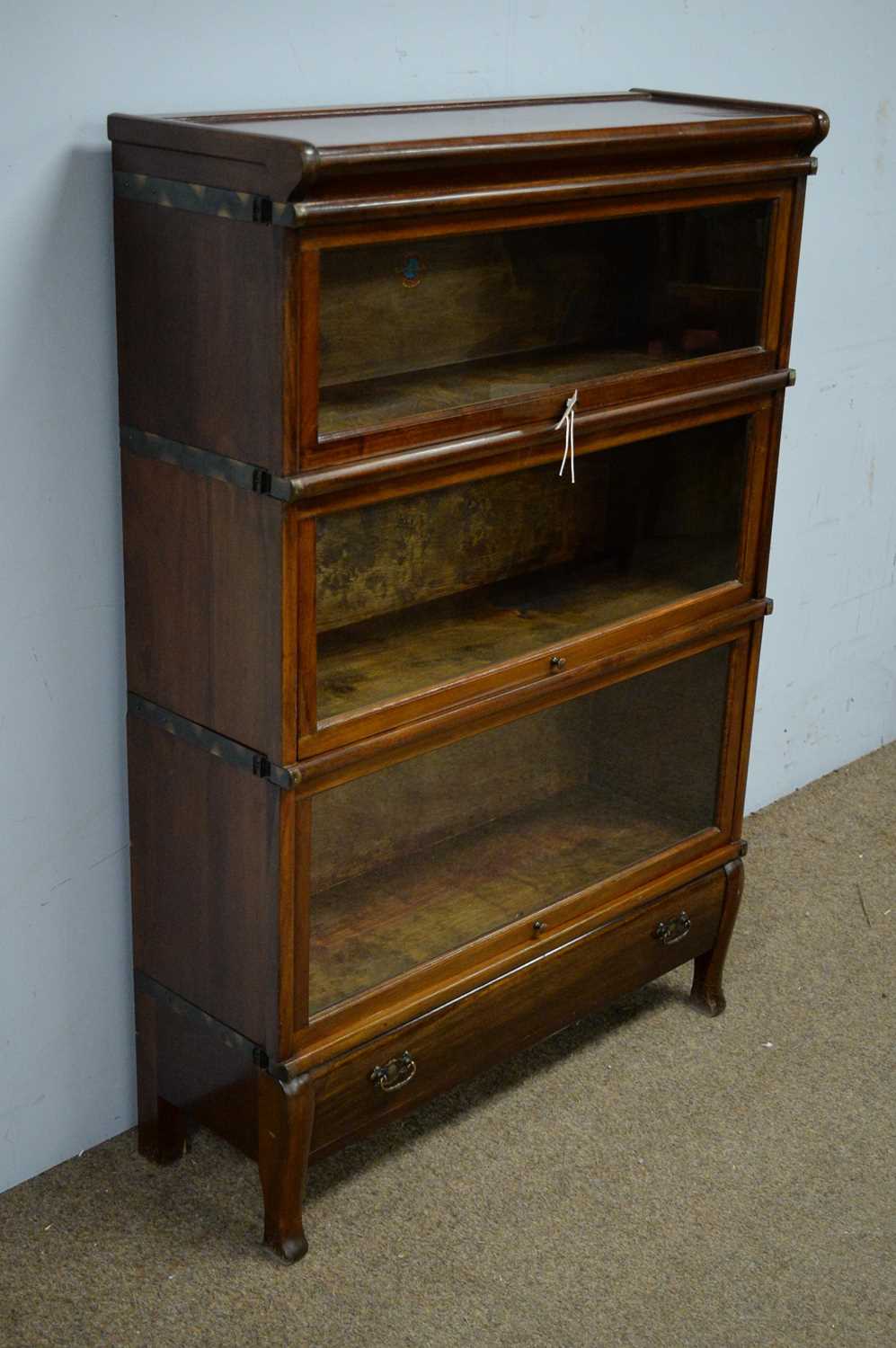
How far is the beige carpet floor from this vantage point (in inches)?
65.2

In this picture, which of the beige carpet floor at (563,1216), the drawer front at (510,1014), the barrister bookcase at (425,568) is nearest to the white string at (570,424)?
the barrister bookcase at (425,568)

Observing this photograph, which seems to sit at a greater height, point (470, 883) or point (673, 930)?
point (470, 883)

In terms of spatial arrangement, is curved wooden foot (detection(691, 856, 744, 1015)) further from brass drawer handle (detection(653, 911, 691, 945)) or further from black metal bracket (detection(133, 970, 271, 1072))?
black metal bracket (detection(133, 970, 271, 1072))

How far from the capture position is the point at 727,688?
2.04 meters

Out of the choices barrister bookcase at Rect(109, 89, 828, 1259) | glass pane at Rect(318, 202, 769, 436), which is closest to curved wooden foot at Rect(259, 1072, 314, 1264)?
barrister bookcase at Rect(109, 89, 828, 1259)

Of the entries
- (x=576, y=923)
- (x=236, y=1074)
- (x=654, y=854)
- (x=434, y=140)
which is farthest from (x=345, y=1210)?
(x=434, y=140)

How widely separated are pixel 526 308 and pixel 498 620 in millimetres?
343

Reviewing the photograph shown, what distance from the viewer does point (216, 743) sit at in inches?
62.5

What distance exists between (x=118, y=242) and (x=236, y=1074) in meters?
0.86

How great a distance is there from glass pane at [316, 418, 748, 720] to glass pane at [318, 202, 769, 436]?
0.10 metres

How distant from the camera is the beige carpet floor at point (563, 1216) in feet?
5.43

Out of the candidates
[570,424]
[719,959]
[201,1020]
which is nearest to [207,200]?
[570,424]

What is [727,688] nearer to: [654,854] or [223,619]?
[654,854]

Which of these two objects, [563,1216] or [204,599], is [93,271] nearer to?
[204,599]
